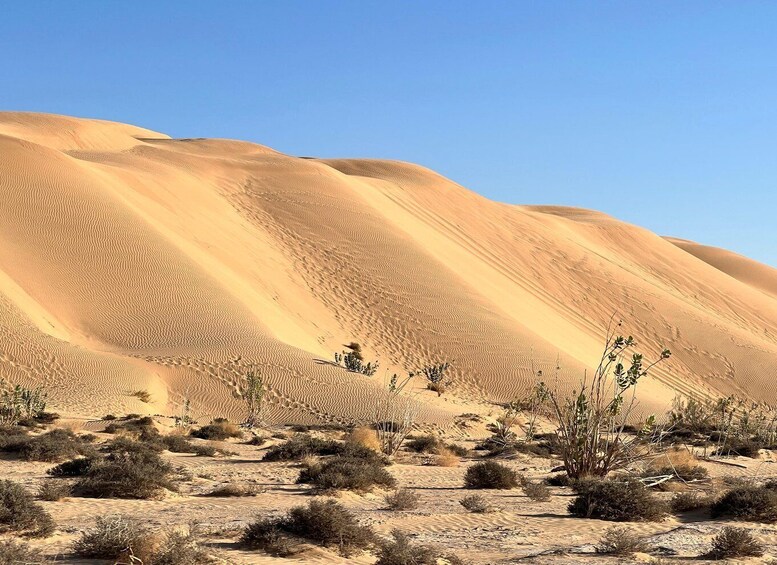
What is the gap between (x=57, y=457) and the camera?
13.6 m

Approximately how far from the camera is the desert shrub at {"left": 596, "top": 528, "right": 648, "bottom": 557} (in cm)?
786

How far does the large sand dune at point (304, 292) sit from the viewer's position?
24312 mm

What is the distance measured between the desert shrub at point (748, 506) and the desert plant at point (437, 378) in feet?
56.0

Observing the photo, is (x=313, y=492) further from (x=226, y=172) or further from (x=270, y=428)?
(x=226, y=172)

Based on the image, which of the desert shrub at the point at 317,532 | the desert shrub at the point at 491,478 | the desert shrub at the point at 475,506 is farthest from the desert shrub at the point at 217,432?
the desert shrub at the point at 317,532

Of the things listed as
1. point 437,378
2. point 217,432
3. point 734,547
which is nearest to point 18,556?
point 734,547

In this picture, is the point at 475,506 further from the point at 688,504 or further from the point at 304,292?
the point at 304,292

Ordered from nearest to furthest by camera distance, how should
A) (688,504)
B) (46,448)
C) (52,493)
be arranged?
(52,493), (688,504), (46,448)

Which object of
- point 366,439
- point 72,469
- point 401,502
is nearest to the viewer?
point 401,502

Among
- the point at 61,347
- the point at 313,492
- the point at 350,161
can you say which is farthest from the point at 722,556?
the point at 350,161

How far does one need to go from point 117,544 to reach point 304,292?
28089 millimetres

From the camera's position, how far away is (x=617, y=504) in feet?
32.3

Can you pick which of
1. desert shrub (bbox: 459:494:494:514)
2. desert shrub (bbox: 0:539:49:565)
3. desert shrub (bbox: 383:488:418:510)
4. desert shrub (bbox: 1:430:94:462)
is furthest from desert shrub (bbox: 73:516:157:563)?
desert shrub (bbox: 1:430:94:462)

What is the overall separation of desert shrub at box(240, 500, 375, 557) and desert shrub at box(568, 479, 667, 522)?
10.5 ft
